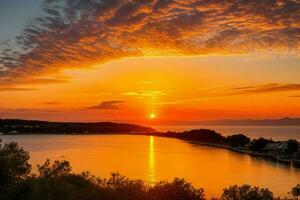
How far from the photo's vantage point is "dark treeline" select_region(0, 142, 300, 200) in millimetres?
18938

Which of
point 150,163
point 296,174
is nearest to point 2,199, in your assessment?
point 296,174

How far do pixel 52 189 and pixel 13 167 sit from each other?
303 centimetres

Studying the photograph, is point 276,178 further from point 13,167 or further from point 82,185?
point 13,167

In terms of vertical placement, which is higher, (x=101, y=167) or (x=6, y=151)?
(x=6, y=151)

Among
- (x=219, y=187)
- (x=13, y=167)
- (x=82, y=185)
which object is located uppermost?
(x=13, y=167)

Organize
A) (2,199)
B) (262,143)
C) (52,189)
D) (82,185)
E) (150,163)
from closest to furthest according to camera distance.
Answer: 1. (2,199)
2. (52,189)
3. (82,185)
4. (150,163)
5. (262,143)

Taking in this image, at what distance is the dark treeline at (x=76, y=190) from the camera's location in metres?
18.9

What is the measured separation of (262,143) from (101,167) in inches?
2775

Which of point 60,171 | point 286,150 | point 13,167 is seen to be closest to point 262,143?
point 286,150

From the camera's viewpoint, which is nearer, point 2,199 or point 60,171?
point 2,199

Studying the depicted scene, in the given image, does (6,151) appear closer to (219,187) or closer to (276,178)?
(219,187)

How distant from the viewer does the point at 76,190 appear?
80.1 ft

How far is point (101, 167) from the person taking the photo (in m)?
86.9

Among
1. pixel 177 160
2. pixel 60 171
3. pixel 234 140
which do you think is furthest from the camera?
pixel 234 140
